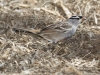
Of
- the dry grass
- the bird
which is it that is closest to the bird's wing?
the bird

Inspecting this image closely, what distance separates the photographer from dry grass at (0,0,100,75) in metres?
6.07

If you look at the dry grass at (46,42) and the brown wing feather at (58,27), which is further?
the brown wing feather at (58,27)

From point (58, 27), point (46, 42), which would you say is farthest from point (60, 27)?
point (46, 42)

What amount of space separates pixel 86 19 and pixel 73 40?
97cm

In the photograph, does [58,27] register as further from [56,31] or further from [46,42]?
[46,42]

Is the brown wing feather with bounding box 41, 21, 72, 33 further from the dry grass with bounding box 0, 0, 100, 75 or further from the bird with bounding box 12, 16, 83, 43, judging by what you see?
the dry grass with bounding box 0, 0, 100, 75

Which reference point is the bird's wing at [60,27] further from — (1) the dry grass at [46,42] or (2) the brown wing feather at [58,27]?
(1) the dry grass at [46,42]

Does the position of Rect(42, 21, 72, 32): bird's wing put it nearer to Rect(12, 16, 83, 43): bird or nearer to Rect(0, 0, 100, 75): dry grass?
Rect(12, 16, 83, 43): bird

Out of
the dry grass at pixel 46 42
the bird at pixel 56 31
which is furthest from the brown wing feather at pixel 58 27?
the dry grass at pixel 46 42

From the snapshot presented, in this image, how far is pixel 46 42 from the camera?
7176 mm

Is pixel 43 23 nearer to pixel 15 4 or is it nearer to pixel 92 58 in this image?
Answer: pixel 15 4

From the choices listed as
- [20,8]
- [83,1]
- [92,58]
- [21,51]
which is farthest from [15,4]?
[92,58]

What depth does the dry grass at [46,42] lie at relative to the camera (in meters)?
6.07

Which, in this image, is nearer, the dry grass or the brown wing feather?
the dry grass
